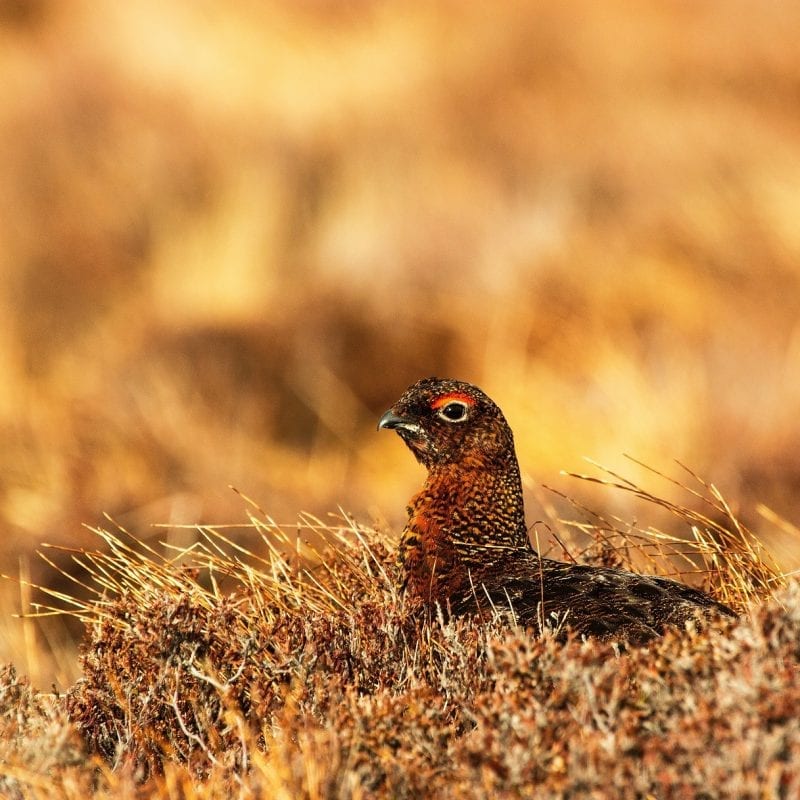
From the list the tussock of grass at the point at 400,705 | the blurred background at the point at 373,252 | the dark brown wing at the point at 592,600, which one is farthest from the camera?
the blurred background at the point at 373,252

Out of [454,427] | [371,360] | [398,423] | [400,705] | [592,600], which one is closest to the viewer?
[400,705]

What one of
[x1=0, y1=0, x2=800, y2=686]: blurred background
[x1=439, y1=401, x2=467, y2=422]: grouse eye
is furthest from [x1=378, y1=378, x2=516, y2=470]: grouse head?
[x1=0, y1=0, x2=800, y2=686]: blurred background

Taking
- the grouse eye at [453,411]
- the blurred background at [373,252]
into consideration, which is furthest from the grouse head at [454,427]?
the blurred background at [373,252]

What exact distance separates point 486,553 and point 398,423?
0.58 meters

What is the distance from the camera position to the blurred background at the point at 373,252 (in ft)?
31.7

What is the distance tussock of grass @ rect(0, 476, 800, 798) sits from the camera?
7.98 feet

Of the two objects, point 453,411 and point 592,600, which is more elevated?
point 453,411

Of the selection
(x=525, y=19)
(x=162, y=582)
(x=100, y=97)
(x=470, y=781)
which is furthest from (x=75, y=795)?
(x=525, y=19)

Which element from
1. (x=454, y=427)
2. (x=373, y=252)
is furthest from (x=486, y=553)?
(x=373, y=252)

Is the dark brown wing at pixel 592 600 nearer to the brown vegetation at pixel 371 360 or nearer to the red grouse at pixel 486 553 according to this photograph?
the red grouse at pixel 486 553

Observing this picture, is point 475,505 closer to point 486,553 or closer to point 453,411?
point 486,553

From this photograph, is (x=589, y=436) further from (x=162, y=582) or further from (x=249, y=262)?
(x=162, y=582)

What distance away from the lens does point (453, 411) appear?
410 centimetres

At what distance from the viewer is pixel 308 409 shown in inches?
448
